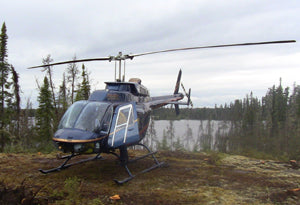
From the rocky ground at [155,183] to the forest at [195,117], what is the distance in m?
5.63

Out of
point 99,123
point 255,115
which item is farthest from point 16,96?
point 255,115

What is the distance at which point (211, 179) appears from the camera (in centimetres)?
823

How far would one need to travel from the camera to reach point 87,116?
7.28 meters

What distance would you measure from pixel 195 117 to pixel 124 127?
40.0m

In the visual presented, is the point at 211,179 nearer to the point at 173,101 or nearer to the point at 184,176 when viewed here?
the point at 184,176

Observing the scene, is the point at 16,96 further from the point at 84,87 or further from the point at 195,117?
the point at 195,117

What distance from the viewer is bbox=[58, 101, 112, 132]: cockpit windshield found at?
711 cm

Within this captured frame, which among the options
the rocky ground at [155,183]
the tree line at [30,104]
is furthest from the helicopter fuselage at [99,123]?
the tree line at [30,104]

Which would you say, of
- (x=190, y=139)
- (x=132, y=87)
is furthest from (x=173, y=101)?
(x=190, y=139)

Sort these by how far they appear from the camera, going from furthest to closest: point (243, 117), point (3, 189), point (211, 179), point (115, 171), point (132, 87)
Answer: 1. point (243, 117)
2. point (132, 87)
3. point (115, 171)
4. point (211, 179)
5. point (3, 189)

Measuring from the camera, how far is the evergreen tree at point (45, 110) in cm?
3073

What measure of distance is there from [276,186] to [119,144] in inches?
210

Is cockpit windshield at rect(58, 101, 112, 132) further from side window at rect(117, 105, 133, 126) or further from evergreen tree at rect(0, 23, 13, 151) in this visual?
evergreen tree at rect(0, 23, 13, 151)

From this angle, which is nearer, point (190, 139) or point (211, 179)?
point (211, 179)
